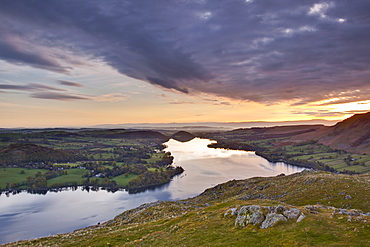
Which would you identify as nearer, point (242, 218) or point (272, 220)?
point (272, 220)

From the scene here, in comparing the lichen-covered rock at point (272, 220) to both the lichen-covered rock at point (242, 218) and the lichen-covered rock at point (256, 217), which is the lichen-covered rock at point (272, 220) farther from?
the lichen-covered rock at point (242, 218)

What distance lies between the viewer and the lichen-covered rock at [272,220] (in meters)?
30.5

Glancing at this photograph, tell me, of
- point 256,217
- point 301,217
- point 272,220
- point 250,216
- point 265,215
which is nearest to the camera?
point 301,217

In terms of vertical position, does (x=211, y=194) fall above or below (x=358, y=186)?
below

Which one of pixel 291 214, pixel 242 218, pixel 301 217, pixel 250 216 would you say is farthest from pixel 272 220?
pixel 242 218

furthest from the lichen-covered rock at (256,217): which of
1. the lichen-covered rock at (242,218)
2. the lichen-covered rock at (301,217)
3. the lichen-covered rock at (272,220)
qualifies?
the lichen-covered rock at (301,217)

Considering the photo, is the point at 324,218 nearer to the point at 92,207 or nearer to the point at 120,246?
the point at 120,246

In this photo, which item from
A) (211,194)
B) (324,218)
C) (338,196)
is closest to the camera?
(324,218)

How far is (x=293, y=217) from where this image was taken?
103 feet

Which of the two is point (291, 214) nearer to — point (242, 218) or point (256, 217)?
point (256, 217)

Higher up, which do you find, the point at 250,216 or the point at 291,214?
the point at 291,214

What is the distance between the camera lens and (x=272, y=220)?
31031mm

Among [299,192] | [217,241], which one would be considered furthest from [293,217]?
[299,192]

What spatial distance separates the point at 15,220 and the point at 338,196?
595ft
